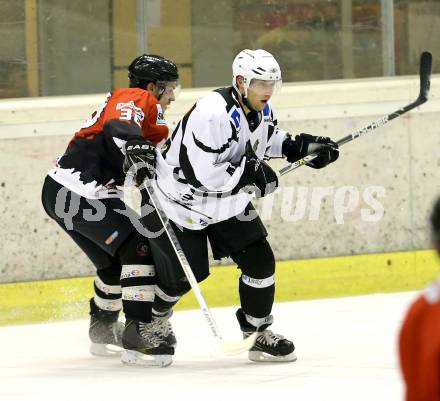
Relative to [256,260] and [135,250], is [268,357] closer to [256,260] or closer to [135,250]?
[256,260]

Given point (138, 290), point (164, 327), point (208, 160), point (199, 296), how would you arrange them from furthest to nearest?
1. point (164, 327)
2. point (138, 290)
3. point (199, 296)
4. point (208, 160)

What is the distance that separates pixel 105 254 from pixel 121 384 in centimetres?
63

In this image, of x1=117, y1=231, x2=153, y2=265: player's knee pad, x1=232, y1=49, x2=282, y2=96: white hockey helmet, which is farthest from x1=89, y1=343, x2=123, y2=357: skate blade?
x1=232, y1=49, x2=282, y2=96: white hockey helmet

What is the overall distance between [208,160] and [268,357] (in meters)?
0.71

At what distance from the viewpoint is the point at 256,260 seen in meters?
3.68

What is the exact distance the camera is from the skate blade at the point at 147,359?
12.2ft

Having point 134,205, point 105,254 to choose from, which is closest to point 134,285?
point 105,254

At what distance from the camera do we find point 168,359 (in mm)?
3742

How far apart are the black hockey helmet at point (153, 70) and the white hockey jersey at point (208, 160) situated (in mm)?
241

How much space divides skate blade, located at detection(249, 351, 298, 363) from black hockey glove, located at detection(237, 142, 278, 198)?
545mm

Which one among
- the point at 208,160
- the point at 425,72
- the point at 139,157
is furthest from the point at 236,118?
the point at 425,72

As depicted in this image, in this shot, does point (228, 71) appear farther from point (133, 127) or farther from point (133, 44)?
point (133, 127)

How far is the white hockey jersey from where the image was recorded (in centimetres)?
352

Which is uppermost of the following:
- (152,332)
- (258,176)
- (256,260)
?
(258,176)
